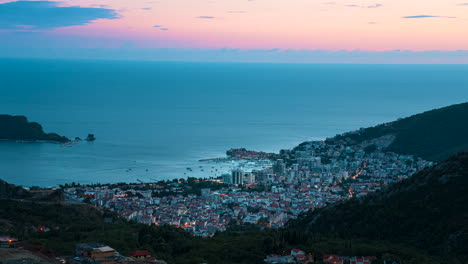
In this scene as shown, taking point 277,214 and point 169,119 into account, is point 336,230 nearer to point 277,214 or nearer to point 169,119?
point 277,214

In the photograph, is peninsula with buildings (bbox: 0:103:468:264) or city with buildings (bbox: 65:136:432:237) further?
city with buildings (bbox: 65:136:432:237)

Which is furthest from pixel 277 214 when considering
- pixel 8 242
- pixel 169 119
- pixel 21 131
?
pixel 169 119

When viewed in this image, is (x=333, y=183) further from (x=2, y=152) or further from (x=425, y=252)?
(x=2, y=152)

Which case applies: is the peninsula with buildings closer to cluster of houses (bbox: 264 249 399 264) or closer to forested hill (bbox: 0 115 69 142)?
cluster of houses (bbox: 264 249 399 264)

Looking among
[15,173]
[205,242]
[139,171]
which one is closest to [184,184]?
[139,171]

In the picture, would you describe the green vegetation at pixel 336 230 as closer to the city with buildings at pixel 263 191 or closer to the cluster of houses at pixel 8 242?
the cluster of houses at pixel 8 242

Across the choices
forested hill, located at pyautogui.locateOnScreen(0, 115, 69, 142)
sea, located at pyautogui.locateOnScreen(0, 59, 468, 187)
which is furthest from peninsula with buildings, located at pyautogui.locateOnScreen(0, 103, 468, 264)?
forested hill, located at pyautogui.locateOnScreen(0, 115, 69, 142)

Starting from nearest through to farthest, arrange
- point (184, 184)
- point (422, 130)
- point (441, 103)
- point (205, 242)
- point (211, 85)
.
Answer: point (205, 242) < point (184, 184) < point (422, 130) < point (441, 103) < point (211, 85)
